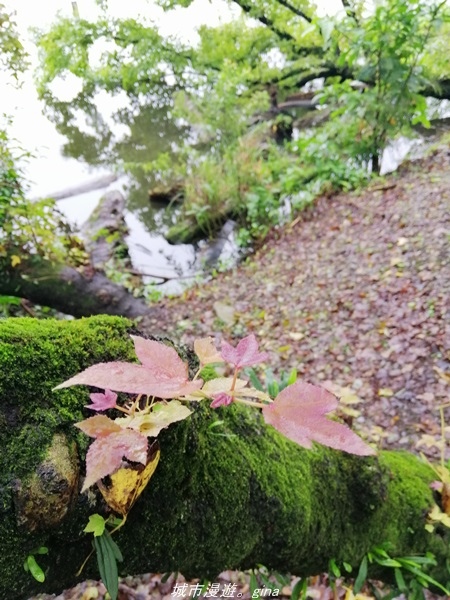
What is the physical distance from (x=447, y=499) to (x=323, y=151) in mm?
6256

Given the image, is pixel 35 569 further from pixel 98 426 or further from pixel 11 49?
pixel 11 49

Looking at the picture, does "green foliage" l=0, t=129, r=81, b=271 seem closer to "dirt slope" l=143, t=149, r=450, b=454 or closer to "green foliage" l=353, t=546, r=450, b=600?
"dirt slope" l=143, t=149, r=450, b=454

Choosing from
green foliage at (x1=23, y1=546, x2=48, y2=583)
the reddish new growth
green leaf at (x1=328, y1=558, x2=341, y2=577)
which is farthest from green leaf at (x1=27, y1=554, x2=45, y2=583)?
green leaf at (x1=328, y1=558, x2=341, y2=577)

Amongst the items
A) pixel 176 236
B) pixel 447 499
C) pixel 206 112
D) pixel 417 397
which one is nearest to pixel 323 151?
pixel 206 112

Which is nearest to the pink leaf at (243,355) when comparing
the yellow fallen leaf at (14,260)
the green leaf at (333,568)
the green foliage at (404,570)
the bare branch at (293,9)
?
the green leaf at (333,568)

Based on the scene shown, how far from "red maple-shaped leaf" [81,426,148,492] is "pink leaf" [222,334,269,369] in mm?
209

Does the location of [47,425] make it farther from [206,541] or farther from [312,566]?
[312,566]

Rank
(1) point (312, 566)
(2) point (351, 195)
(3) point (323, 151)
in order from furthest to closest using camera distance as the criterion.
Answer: (3) point (323, 151) → (2) point (351, 195) → (1) point (312, 566)

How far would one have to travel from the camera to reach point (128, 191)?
10.6 meters

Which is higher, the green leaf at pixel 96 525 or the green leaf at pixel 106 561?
the green leaf at pixel 96 525

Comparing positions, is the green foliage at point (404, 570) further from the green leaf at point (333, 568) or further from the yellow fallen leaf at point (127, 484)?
the yellow fallen leaf at point (127, 484)

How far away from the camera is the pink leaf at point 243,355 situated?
0.83 meters

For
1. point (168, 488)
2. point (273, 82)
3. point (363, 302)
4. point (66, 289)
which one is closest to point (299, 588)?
point (168, 488)

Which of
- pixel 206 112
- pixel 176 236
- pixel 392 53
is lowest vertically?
pixel 176 236
